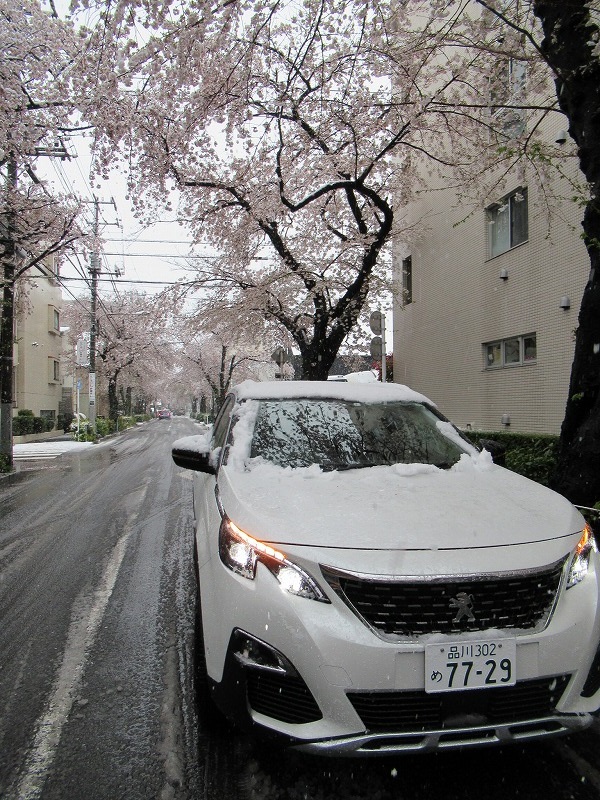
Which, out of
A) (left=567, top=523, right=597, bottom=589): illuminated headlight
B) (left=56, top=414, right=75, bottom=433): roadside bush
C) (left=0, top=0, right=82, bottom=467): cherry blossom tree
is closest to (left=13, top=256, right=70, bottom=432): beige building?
(left=56, top=414, right=75, bottom=433): roadside bush

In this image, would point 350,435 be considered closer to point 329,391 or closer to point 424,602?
point 329,391

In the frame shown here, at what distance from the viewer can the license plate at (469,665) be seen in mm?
1861

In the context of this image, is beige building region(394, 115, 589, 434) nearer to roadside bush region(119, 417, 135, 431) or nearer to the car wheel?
the car wheel

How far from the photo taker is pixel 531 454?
331 inches

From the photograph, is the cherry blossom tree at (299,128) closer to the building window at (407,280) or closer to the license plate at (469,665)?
the building window at (407,280)

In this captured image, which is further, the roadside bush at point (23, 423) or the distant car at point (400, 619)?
the roadside bush at point (23, 423)

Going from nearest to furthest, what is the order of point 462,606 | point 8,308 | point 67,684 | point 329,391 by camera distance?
point 462,606
point 67,684
point 329,391
point 8,308

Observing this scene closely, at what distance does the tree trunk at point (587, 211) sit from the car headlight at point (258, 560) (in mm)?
3715

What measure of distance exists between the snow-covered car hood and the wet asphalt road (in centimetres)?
94

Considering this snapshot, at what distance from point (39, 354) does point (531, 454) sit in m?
28.8

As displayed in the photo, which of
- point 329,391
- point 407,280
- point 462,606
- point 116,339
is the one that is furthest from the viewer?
point 116,339

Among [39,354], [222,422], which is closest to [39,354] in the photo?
[39,354]

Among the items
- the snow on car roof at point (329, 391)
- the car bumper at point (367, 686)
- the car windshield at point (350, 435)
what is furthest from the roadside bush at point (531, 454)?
the car bumper at point (367, 686)

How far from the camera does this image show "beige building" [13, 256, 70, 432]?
2816 centimetres
